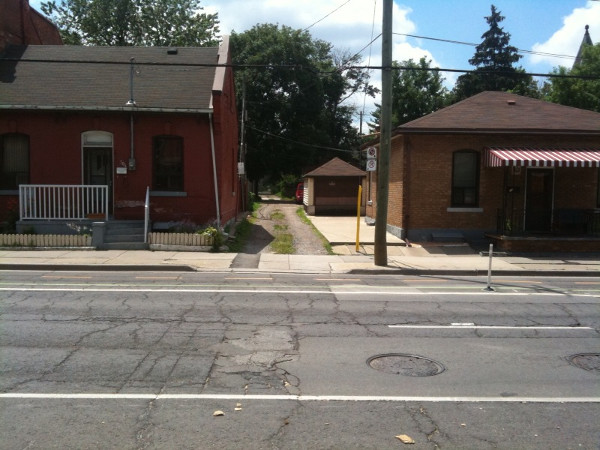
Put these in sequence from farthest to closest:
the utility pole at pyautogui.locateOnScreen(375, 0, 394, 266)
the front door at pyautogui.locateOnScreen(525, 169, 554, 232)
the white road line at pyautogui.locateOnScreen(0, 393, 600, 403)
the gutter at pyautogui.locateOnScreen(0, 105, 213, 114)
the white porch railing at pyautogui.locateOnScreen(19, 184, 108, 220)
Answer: the front door at pyautogui.locateOnScreen(525, 169, 554, 232) < the gutter at pyautogui.locateOnScreen(0, 105, 213, 114) < the white porch railing at pyautogui.locateOnScreen(19, 184, 108, 220) < the utility pole at pyautogui.locateOnScreen(375, 0, 394, 266) < the white road line at pyautogui.locateOnScreen(0, 393, 600, 403)

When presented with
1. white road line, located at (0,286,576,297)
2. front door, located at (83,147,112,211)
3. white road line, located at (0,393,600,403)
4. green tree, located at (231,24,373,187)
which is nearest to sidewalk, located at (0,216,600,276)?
white road line, located at (0,286,576,297)

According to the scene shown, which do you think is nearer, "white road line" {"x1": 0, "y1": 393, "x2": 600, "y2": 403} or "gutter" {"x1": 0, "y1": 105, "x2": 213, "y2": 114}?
"white road line" {"x1": 0, "y1": 393, "x2": 600, "y2": 403}

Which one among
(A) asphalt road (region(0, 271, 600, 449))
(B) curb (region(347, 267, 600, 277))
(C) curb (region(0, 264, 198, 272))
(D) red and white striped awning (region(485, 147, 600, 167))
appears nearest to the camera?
(A) asphalt road (region(0, 271, 600, 449))

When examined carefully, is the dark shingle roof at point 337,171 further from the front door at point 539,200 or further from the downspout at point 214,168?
the downspout at point 214,168

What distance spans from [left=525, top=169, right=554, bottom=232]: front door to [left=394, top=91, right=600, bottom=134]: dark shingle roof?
1724 millimetres

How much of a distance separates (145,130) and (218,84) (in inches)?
113

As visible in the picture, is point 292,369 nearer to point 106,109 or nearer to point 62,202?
point 106,109

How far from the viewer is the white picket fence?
16.0 metres

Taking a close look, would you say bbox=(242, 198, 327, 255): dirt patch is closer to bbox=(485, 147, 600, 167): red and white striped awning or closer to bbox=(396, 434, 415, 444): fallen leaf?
bbox=(485, 147, 600, 167): red and white striped awning

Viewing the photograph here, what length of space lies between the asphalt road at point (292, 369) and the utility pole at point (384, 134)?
4.26 metres

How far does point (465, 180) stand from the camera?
19.4 meters

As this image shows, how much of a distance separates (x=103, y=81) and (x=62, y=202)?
186 inches

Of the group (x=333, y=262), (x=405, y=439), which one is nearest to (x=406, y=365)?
(x=405, y=439)

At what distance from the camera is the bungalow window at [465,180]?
1927cm
